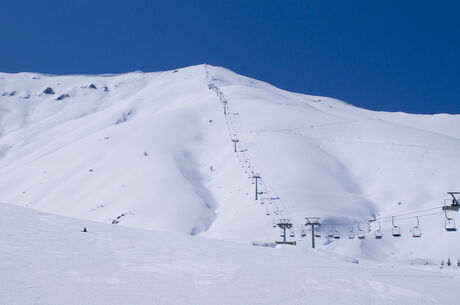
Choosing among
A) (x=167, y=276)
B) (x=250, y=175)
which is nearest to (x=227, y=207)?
(x=250, y=175)

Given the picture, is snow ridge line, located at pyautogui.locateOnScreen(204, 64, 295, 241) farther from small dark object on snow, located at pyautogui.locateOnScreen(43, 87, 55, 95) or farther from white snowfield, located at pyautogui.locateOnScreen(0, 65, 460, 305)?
small dark object on snow, located at pyautogui.locateOnScreen(43, 87, 55, 95)

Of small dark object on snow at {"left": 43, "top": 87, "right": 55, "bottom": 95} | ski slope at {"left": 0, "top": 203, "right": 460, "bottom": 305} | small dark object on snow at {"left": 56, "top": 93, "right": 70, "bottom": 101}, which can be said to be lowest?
ski slope at {"left": 0, "top": 203, "right": 460, "bottom": 305}

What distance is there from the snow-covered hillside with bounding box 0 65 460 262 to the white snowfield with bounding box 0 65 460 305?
0.75ft

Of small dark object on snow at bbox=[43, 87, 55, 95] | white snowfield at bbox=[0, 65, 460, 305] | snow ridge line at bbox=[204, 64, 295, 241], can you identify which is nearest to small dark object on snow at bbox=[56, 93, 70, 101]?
small dark object on snow at bbox=[43, 87, 55, 95]

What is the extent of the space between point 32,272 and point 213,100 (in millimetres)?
81925

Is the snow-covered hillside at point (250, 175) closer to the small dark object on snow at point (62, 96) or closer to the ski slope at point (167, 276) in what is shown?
the ski slope at point (167, 276)

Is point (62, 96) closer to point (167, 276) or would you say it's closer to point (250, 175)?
point (250, 175)

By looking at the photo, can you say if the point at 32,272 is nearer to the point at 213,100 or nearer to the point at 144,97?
the point at 213,100

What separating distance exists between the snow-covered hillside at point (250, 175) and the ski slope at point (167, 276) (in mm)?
23321

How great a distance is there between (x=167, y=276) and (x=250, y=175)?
41.2 meters

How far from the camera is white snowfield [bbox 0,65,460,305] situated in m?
11.3

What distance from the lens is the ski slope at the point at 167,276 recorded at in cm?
959

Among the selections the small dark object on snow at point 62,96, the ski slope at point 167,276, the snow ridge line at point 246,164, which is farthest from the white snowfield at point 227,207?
the small dark object on snow at point 62,96

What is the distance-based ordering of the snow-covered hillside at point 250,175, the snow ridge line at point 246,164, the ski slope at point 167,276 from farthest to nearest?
the snow ridge line at point 246,164 < the snow-covered hillside at point 250,175 < the ski slope at point 167,276
